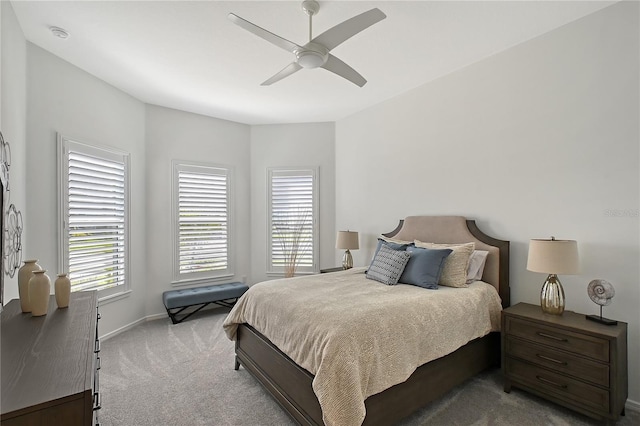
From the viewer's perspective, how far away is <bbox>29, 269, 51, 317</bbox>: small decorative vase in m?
1.79

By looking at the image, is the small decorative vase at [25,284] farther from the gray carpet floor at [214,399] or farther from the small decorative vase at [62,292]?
the gray carpet floor at [214,399]

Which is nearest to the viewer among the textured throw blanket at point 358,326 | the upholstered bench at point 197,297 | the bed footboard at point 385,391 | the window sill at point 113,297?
the textured throw blanket at point 358,326

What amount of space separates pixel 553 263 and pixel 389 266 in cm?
128

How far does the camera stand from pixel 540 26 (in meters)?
2.67

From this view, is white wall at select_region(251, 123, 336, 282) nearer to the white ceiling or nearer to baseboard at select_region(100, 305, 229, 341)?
the white ceiling

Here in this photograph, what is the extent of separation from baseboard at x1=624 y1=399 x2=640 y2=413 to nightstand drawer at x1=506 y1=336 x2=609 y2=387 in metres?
0.58

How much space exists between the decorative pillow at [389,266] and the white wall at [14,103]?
289cm

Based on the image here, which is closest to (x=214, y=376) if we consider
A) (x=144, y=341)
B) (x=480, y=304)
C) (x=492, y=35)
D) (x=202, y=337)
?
(x=202, y=337)

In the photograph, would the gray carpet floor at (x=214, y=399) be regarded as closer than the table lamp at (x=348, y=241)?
Yes

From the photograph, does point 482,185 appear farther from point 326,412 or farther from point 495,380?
point 326,412

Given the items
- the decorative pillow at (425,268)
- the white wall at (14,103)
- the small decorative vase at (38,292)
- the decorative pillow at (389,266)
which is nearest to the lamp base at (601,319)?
the decorative pillow at (425,268)

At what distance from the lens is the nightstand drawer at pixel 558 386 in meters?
2.07

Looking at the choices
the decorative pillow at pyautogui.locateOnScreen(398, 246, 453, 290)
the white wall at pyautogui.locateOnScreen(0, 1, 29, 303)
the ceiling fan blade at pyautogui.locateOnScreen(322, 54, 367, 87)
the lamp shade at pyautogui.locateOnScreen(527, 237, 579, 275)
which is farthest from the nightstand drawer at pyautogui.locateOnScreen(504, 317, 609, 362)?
the white wall at pyautogui.locateOnScreen(0, 1, 29, 303)

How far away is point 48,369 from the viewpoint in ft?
3.84
